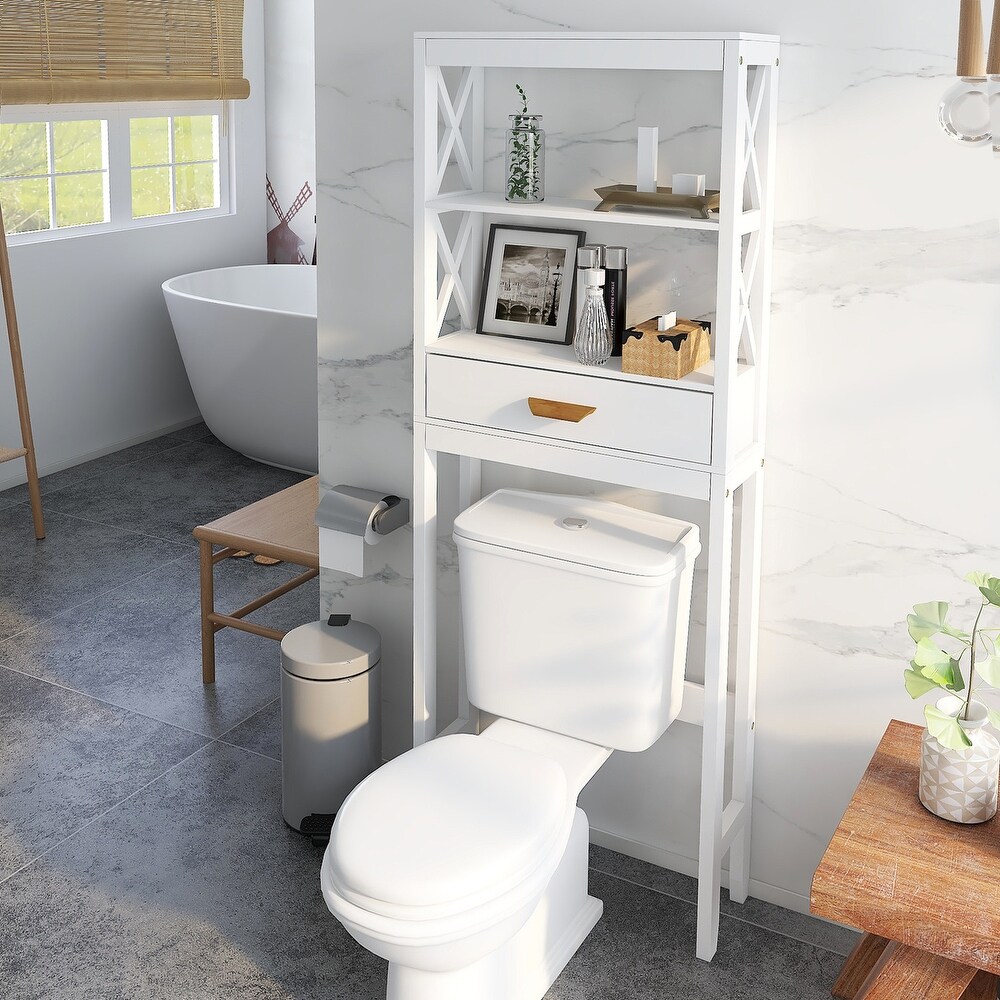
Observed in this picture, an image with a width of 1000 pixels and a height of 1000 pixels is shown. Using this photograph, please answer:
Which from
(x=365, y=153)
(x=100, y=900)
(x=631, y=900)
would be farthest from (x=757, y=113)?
(x=100, y=900)

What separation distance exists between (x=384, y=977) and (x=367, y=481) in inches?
40.4

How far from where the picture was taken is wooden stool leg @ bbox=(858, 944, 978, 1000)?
1758 millimetres

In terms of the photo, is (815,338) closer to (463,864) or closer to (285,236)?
(463,864)

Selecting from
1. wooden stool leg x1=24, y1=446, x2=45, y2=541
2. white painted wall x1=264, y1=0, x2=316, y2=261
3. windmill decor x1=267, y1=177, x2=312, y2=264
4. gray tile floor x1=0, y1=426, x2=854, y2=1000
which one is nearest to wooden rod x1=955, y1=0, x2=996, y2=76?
gray tile floor x1=0, y1=426, x2=854, y2=1000

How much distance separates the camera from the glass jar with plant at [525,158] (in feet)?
6.89

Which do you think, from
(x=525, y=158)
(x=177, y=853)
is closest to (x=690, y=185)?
(x=525, y=158)

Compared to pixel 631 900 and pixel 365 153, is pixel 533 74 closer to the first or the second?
pixel 365 153

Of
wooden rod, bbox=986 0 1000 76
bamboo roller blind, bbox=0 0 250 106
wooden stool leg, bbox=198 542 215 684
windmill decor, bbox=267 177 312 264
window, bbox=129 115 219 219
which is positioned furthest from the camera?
windmill decor, bbox=267 177 312 264

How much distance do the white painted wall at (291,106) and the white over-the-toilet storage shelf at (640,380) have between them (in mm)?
3182

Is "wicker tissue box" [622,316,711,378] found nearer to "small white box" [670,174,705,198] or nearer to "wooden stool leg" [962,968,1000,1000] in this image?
"small white box" [670,174,705,198]

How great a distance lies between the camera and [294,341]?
14.7 feet

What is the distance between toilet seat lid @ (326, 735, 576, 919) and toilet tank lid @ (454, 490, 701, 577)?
365mm

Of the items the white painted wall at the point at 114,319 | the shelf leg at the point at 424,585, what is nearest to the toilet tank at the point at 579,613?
the shelf leg at the point at 424,585

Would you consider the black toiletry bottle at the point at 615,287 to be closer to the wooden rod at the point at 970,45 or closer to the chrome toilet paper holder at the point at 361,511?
the chrome toilet paper holder at the point at 361,511
